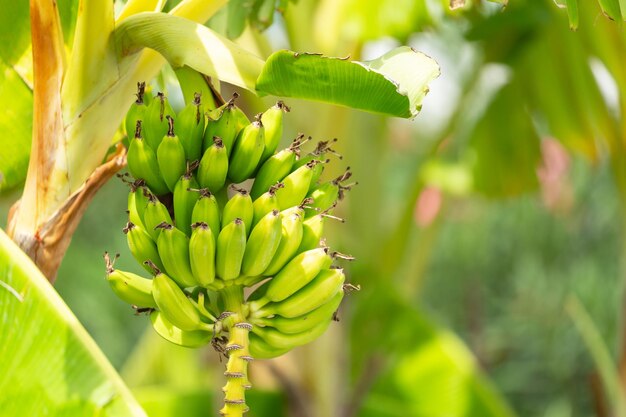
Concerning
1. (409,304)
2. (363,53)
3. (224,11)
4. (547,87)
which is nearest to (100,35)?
(224,11)

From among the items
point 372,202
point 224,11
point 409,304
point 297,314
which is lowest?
point 409,304

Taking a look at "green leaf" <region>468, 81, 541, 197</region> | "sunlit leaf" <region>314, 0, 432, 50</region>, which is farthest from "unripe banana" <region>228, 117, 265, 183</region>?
"green leaf" <region>468, 81, 541, 197</region>

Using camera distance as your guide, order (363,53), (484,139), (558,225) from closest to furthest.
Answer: (363,53)
(484,139)
(558,225)

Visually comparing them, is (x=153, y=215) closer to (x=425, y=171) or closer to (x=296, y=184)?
(x=296, y=184)

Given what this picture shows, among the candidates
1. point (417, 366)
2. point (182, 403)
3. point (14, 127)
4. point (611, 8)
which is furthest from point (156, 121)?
point (417, 366)

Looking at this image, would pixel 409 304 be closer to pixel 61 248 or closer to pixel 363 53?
pixel 363 53

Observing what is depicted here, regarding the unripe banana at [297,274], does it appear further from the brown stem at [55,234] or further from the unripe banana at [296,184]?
the brown stem at [55,234]
